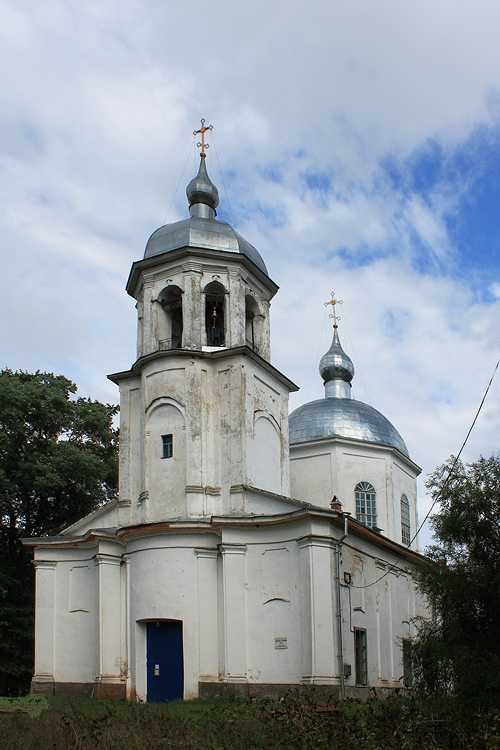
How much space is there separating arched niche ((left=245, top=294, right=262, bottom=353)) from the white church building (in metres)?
0.04

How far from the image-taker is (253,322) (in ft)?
74.9

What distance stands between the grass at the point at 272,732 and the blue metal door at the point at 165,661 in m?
7.57

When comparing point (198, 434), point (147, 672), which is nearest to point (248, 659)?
point (147, 672)

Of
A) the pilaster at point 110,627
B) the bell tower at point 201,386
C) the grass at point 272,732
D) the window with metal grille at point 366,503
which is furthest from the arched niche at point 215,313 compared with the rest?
the grass at point 272,732

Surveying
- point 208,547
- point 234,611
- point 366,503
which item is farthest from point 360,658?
point 366,503

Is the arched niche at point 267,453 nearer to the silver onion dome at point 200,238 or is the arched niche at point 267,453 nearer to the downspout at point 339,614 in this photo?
the downspout at point 339,614

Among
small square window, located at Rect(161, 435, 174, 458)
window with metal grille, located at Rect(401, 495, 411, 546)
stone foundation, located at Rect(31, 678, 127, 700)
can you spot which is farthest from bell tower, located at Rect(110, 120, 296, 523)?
window with metal grille, located at Rect(401, 495, 411, 546)

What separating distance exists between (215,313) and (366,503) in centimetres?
975

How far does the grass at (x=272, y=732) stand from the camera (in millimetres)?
8867

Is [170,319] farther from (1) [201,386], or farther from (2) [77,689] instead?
(2) [77,689]

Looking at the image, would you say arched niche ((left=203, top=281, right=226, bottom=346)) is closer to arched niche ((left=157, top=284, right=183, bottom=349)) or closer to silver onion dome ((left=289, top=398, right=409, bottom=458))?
arched niche ((left=157, top=284, right=183, bottom=349))

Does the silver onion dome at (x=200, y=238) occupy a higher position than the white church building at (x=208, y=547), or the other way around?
the silver onion dome at (x=200, y=238)

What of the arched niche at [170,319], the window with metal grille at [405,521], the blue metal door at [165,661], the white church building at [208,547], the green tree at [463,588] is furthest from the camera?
the window with metal grille at [405,521]

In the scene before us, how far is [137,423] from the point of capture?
21078 millimetres
